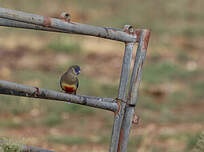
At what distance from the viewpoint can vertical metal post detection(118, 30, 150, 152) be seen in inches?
117

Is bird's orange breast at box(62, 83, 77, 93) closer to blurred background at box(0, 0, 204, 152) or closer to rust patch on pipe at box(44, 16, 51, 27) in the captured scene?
blurred background at box(0, 0, 204, 152)

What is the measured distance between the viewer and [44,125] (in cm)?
634

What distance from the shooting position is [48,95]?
109 inches

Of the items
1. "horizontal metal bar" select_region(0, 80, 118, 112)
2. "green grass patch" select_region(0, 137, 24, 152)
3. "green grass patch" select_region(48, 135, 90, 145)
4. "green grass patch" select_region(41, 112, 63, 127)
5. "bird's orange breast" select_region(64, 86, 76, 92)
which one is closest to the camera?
"horizontal metal bar" select_region(0, 80, 118, 112)

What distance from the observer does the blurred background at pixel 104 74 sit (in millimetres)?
5914

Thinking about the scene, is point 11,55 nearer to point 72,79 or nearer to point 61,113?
point 61,113

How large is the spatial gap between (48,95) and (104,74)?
6.59 m

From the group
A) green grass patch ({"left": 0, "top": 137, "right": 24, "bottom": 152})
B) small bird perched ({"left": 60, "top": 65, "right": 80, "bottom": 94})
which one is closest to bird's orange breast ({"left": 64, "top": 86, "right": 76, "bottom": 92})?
small bird perched ({"left": 60, "top": 65, "right": 80, "bottom": 94})

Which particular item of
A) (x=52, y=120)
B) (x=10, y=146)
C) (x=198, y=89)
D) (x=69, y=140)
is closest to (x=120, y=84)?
(x=10, y=146)

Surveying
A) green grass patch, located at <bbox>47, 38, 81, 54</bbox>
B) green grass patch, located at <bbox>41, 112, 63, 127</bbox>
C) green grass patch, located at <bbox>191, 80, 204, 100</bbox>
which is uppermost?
green grass patch, located at <bbox>47, 38, 81, 54</bbox>

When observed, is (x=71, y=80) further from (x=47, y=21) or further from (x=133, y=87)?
(x=47, y=21)

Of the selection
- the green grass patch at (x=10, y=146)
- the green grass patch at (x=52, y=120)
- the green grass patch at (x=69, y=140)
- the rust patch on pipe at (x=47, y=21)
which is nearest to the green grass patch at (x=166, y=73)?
the green grass patch at (x=52, y=120)

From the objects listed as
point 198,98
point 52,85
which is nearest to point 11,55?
point 52,85

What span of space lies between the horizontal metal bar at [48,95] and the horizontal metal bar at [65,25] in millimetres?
357
